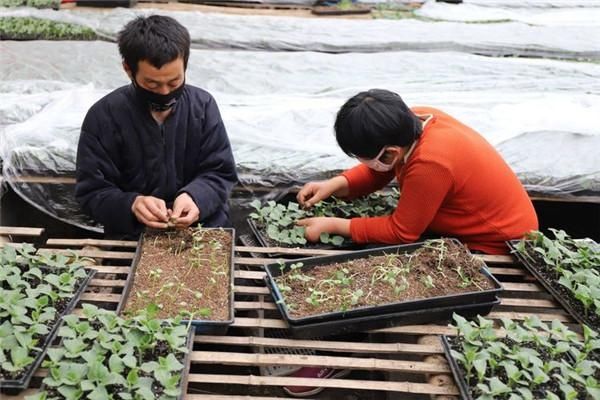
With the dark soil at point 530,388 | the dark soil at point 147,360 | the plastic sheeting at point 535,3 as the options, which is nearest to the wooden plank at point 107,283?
the dark soil at point 147,360

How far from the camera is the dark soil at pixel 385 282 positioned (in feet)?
5.98

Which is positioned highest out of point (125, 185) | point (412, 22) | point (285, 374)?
point (412, 22)

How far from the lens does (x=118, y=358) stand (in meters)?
1.48

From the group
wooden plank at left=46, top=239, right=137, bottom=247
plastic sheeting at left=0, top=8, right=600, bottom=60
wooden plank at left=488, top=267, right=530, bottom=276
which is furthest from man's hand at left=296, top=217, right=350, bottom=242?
plastic sheeting at left=0, top=8, right=600, bottom=60

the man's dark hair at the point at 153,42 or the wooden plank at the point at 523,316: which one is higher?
the man's dark hair at the point at 153,42

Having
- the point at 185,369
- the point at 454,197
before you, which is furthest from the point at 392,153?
the point at 185,369

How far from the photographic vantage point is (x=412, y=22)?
5719 mm

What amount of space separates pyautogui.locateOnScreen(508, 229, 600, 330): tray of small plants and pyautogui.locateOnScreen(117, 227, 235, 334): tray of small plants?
3.61 ft

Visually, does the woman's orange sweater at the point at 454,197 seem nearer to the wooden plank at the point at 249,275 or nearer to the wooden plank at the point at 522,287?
the wooden plank at the point at 522,287

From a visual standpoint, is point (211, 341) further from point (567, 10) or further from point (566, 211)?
point (567, 10)

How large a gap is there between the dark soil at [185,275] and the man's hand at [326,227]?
331mm

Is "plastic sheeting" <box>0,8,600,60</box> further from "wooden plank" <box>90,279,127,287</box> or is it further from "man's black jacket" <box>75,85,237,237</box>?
"wooden plank" <box>90,279,127,287</box>

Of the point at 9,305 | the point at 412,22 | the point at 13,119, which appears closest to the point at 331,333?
the point at 9,305

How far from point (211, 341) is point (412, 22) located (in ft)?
15.6
